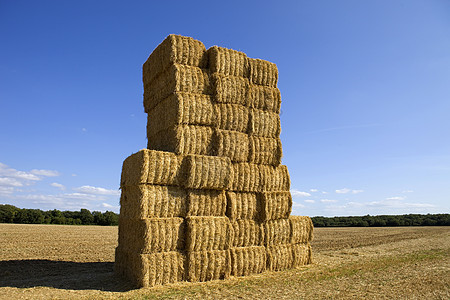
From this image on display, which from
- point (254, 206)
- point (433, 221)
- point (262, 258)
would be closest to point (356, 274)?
point (262, 258)

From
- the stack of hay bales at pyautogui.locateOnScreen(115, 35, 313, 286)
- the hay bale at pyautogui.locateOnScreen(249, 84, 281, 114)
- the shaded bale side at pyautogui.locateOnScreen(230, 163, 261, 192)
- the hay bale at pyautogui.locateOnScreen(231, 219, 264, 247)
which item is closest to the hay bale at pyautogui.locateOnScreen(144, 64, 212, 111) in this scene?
the stack of hay bales at pyautogui.locateOnScreen(115, 35, 313, 286)

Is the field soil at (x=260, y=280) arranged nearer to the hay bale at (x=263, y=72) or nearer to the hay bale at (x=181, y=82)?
the hay bale at (x=181, y=82)

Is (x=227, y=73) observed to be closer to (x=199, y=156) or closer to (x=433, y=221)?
(x=199, y=156)

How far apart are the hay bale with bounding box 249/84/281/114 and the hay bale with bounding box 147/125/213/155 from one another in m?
2.01

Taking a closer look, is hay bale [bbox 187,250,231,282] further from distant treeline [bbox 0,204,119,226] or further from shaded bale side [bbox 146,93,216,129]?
distant treeline [bbox 0,204,119,226]

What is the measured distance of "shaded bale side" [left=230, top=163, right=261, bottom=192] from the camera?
35.6ft

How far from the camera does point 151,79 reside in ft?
39.3

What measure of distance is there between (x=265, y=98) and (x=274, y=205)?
11.9 feet

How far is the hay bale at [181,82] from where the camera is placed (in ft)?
34.2

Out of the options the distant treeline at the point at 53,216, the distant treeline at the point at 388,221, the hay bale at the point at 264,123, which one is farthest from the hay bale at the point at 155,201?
the distant treeline at the point at 388,221

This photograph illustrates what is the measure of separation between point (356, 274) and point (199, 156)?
222 inches

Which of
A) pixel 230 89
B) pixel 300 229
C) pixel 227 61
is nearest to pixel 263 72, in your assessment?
pixel 227 61

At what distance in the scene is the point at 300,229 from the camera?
12180 millimetres

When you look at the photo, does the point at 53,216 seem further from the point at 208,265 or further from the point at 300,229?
the point at 208,265
